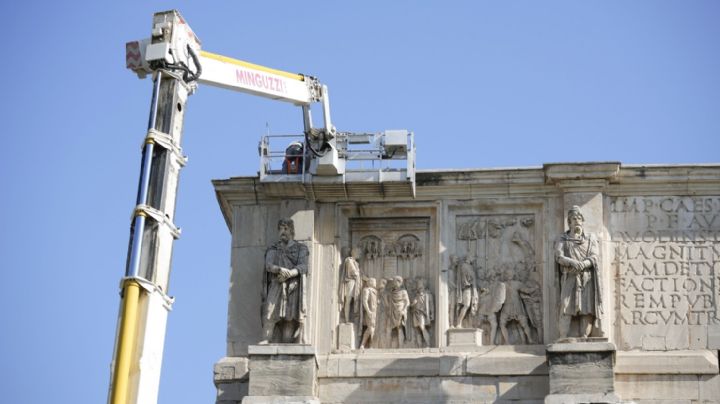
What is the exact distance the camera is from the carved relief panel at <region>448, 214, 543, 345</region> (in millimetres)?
31797

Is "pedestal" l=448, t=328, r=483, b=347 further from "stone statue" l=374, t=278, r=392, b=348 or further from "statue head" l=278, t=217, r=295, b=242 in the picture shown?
"statue head" l=278, t=217, r=295, b=242

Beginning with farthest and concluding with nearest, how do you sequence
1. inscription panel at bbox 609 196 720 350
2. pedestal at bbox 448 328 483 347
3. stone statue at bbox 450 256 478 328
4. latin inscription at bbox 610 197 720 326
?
stone statue at bbox 450 256 478 328 < pedestal at bbox 448 328 483 347 < latin inscription at bbox 610 197 720 326 < inscription panel at bbox 609 196 720 350

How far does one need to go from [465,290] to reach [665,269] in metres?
3.31

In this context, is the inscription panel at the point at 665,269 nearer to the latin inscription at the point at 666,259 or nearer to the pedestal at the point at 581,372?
the latin inscription at the point at 666,259

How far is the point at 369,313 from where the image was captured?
32.0 meters

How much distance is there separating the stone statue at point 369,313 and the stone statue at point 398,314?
27cm

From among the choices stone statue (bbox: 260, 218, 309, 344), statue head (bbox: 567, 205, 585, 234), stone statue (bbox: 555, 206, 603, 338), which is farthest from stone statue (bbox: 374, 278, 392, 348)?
statue head (bbox: 567, 205, 585, 234)

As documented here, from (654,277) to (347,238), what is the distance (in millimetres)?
5176

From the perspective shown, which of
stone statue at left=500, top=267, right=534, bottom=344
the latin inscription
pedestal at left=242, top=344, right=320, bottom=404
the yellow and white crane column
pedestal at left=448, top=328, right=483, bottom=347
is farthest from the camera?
stone statue at left=500, top=267, right=534, bottom=344

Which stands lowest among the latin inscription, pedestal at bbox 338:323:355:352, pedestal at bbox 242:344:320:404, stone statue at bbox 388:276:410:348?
pedestal at bbox 242:344:320:404

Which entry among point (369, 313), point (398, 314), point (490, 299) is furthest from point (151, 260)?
point (490, 299)

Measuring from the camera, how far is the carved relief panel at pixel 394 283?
32.0m

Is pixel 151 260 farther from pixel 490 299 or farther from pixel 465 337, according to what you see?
pixel 490 299

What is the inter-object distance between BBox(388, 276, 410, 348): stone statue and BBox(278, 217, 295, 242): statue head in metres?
1.98
